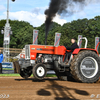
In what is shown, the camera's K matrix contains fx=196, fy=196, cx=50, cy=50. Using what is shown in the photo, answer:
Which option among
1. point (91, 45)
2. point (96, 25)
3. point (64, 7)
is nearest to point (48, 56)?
point (64, 7)

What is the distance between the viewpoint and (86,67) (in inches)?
304

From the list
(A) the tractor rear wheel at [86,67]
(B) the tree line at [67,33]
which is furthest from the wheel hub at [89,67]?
(B) the tree line at [67,33]

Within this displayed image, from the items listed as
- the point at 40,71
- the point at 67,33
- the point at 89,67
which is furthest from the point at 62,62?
the point at 67,33

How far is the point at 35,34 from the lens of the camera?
17375 mm

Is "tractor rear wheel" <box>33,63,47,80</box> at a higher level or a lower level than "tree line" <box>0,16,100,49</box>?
lower

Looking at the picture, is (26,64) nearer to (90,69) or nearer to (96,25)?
(90,69)

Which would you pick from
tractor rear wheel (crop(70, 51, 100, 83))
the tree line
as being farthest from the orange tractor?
the tree line

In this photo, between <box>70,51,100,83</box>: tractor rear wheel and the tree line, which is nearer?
<box>70,51,100,83</box>: tractor rear wheel

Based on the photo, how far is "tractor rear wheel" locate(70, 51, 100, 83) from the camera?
7469 mm

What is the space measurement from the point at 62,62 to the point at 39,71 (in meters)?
1.04

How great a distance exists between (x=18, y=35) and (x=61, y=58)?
43.6 metres

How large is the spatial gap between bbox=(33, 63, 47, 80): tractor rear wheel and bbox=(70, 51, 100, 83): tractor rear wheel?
1.15 meters

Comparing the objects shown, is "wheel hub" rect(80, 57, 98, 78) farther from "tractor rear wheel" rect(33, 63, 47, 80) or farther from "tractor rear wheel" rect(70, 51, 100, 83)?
"tractor rear wheel" rect(33, 63, 47, 80)

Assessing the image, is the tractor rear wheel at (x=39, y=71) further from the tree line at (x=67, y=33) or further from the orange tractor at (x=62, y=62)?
the tree line at (x=67, y=33)
